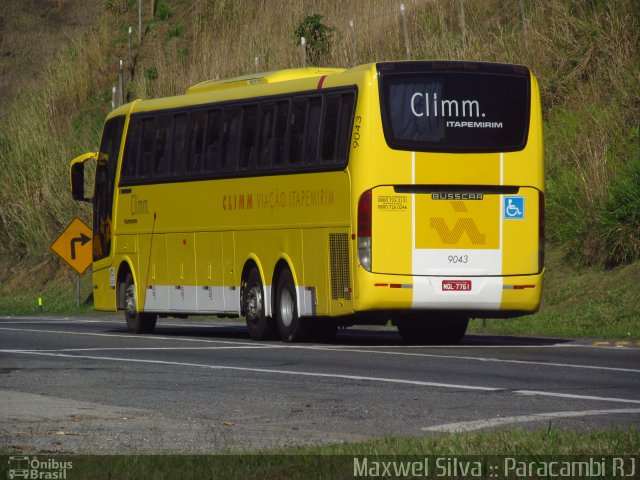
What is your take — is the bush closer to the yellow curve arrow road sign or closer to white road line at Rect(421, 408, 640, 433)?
the yellow curve arrow road sign

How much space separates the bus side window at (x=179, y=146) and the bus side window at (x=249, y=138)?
1769mm

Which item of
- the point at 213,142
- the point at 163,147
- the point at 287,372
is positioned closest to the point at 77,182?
the point at 163,147

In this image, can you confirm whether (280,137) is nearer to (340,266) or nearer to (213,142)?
(213,142)

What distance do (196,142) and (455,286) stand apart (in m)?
6.26

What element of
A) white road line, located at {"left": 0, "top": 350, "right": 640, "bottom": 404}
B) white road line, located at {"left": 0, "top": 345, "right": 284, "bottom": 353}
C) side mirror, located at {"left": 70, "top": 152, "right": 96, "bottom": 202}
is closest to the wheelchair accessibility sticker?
white road line, located at {"left": 0, "top": 345, "right": 284, "bottom": 353}

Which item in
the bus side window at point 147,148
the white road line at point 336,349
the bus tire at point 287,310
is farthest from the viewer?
the bus side window at point 147,148

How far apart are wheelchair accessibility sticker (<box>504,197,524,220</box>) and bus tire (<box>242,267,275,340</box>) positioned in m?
4.19

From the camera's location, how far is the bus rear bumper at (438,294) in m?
21.7

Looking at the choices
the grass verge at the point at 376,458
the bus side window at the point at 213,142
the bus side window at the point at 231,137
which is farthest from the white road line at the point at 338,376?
the bus side window at the point at 213,142

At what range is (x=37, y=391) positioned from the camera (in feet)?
49.7

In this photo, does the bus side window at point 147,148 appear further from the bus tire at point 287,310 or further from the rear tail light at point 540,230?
the rear tail light at point 540,230

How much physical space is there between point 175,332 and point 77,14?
2216 inches

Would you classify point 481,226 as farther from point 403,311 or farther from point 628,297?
point 628,297

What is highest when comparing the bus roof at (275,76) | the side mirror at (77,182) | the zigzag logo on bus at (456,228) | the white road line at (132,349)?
the bus roof at (275,76)
